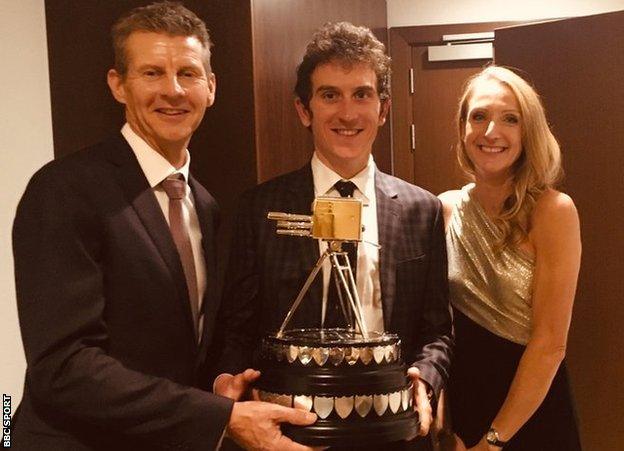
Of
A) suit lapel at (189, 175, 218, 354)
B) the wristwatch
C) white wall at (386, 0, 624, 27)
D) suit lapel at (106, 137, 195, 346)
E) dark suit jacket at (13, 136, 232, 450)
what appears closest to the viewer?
dark suit jacket at (13, 136, 232, 450)

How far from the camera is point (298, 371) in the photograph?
1.20 meters

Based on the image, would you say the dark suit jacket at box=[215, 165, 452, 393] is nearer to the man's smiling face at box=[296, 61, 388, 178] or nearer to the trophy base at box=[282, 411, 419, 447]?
the man's smiling face at box=[296, 61, 388, 178]

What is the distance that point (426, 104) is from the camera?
3.10 m

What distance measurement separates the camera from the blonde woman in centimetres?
169

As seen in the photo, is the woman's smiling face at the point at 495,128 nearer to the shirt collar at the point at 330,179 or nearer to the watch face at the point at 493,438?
the shirt collar at the point at 330,179

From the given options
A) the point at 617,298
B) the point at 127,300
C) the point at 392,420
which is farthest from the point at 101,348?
the point at 617,298

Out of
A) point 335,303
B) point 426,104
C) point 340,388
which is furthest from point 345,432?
point 426,104

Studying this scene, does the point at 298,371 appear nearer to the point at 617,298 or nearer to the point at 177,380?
→ the point at 177,380

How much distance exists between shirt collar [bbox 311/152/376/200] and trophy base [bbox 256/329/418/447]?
1.45 ft

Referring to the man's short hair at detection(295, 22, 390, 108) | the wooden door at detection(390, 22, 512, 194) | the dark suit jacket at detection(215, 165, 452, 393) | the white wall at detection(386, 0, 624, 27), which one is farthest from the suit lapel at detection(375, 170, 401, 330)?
the white wall at detection(386, 0, 624, 27)

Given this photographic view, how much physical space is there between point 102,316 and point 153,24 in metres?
0.54

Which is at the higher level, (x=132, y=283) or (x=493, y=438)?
(x=132, y=283)

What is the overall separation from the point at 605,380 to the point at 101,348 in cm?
181

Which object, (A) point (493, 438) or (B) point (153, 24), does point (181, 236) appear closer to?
(B) point (153, 24)
